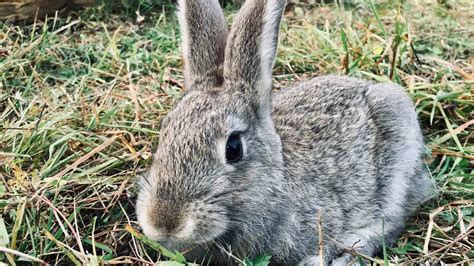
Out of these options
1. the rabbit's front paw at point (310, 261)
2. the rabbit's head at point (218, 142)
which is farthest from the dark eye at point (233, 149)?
the rabbit's front paw at point (310, 261)

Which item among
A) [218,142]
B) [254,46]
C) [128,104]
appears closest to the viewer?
[218,142]

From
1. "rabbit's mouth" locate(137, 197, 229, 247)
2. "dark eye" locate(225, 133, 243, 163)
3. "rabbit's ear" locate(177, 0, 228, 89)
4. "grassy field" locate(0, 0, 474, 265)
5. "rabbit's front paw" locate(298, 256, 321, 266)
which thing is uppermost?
"rabbit's ear" locate(177, 0, 228, 89)

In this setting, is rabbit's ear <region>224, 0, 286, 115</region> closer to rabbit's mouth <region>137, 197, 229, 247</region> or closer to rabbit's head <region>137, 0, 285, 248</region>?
rabbit's head <region>137, 0, 285, 248</region>

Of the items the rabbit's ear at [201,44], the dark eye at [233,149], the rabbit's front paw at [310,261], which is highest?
the rabbit's ear at [201,44]

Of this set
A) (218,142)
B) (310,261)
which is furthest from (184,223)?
(310,261)

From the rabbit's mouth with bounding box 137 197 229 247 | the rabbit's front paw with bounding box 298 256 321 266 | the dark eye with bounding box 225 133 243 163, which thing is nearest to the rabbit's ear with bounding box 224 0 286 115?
the dark eye with bounding box 225 133 243 163

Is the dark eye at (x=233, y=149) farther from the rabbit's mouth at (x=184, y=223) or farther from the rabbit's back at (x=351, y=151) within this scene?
the rabbit's back at (x=351, y=151)

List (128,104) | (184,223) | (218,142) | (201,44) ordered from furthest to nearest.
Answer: (128,104) → (201,44) → (218,142) → (184,223)

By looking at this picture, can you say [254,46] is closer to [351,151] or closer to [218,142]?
[218,142]
